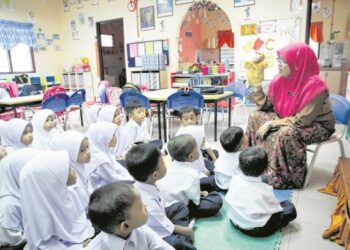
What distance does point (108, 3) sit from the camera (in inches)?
272

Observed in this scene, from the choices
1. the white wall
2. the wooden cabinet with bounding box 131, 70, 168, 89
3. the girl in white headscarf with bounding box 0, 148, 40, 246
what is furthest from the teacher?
the wooden cabinet with bounding box 131, 70, 168, 89

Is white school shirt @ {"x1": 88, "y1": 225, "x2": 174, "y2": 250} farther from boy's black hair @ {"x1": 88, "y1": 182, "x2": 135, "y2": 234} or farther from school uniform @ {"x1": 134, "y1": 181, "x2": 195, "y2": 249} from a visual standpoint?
school uniform @ {"x1": 134, "y1": 181, "x2": 195, "y2": 249}

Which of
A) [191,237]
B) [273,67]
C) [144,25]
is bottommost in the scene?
[191,237]

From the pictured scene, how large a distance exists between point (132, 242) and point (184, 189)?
2.36ft

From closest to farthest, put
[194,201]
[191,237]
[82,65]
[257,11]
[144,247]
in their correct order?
[144,247] < [191,237] < [194,201] < [257,11] < [82,65]

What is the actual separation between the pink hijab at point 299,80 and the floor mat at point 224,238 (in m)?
1.17

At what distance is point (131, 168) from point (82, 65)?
6.79 m

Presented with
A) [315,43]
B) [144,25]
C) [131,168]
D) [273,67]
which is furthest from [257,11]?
[131,168]

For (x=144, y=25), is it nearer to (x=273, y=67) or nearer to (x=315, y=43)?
(x=273, y=67)

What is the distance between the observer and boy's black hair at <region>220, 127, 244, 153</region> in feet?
6.80

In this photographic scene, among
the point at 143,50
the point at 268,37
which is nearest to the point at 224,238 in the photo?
the point at 268,37

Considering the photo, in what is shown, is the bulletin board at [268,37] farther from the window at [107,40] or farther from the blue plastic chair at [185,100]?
the window at [107,40]

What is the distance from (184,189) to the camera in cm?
174

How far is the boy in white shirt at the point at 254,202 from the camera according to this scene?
5.22 ft
